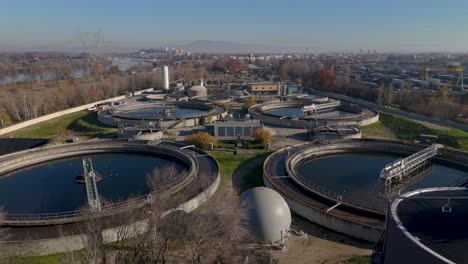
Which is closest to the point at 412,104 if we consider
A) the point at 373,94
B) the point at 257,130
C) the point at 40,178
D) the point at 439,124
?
the point at 373,94

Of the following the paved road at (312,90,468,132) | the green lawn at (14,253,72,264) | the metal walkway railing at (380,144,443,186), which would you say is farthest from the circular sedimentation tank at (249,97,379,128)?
the green lawn at (14,253,72,264)

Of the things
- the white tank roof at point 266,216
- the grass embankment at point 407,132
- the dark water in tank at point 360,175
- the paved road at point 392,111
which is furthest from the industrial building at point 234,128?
the paved road at point 392,111

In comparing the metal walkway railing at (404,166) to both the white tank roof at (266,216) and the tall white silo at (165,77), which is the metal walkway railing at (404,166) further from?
the tall white silo at (165,77)

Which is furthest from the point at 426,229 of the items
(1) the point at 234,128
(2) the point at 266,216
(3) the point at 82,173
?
(1) the point at 234,128

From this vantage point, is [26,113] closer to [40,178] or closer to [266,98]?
[40,178]

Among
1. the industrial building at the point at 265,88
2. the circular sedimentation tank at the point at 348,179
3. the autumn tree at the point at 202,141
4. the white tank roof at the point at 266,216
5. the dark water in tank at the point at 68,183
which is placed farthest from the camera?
the industrial building at the point at 265,88

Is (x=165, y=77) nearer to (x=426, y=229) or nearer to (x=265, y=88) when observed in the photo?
(x=265, y=88)
